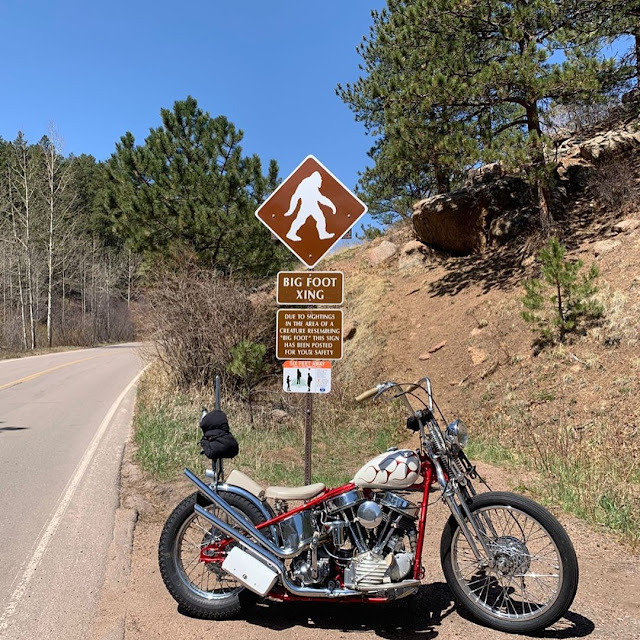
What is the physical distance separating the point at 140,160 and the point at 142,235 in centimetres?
230

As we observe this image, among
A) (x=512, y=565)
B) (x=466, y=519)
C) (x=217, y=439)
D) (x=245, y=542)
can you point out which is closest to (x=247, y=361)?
(x=217, y=439)

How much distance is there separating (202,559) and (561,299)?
8410 millimetres

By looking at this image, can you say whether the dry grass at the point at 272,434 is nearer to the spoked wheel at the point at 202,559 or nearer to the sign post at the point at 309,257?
the sign post at the point at 309,257

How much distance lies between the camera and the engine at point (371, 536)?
10.5 feet

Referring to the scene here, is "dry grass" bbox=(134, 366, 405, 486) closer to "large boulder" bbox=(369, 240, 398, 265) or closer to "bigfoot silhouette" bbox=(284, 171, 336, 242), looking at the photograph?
"bigfoot silhouette" bbox=(284, 171, 336, 242)

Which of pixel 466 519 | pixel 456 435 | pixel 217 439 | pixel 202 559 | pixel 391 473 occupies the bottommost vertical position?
pixel 202 559

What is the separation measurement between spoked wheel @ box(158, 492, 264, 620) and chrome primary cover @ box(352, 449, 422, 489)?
79cm

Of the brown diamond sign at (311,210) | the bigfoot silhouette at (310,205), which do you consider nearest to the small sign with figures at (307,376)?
the brown diamond sign at (311,210)

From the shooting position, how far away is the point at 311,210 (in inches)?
220

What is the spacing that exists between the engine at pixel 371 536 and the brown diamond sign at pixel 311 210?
2.75m

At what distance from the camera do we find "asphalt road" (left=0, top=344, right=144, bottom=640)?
378 centimetres

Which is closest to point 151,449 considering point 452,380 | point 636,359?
point 452,380

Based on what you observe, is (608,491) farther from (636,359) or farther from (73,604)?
(73,604)

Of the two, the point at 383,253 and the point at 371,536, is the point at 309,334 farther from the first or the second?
the point at 383,253
